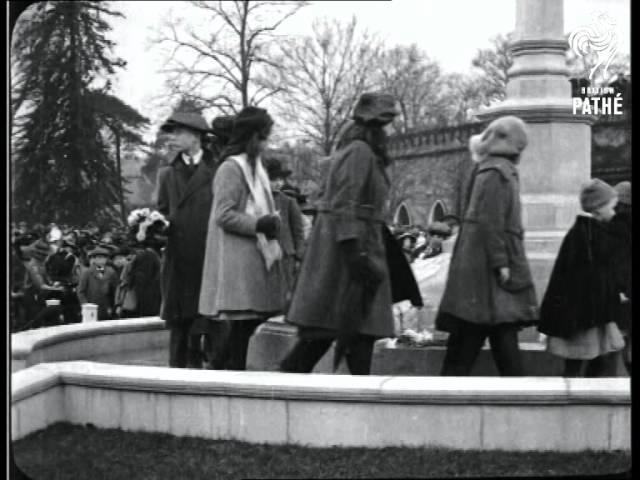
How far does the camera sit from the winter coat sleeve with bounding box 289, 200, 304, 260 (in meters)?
6.96

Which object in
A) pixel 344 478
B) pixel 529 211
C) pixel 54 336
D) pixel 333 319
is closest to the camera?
pixel 344 478

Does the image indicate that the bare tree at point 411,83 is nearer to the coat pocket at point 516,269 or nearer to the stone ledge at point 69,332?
the coat pocket at point 516,269

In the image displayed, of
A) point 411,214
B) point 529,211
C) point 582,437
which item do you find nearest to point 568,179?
point 529,211

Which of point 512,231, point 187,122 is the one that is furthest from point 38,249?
point 512,231

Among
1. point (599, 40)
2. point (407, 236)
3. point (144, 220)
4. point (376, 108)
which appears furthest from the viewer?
point (144, 220)

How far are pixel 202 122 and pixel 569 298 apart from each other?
7.47 ft

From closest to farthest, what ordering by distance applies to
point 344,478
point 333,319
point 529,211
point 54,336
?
point 344,478
point 333,319
point 529,211
point 54,336

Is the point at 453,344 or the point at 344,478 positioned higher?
the point at 453,344

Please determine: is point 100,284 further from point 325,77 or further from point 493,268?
point 493,268

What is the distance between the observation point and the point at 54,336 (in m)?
8.16

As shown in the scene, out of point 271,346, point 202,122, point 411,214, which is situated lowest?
point 271,346

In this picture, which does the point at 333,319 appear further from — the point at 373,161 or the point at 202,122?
the point at 202,122

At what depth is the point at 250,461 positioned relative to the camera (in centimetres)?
648

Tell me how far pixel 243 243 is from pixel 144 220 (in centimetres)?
68
